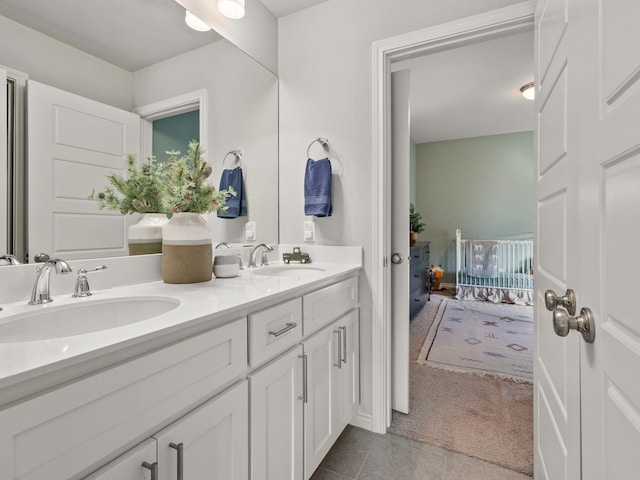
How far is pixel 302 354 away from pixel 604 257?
3.13 feet

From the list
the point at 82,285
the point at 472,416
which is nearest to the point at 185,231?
the point at 82,285

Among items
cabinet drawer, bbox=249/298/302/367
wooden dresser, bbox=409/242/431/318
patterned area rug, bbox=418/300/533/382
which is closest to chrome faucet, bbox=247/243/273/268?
cabinet drawer, bbox=249/298/302/367

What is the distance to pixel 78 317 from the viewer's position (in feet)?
3.07

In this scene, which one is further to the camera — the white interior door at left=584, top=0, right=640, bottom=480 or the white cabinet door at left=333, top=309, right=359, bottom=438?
the white cabinet door at left=333, top=309, right=359, bottom=438

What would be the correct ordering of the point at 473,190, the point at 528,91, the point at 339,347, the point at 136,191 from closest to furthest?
the point at 136,191 → the point at 339,347 → the point at 528,91 → the point at 473,190

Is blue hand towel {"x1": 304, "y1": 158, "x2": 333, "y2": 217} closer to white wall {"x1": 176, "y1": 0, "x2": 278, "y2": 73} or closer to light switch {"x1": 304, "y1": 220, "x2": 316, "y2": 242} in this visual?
light switch {"x1": 304, "y1": 220, "x2": 316, "y2": 242}

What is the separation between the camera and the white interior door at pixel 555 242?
789 millimetres

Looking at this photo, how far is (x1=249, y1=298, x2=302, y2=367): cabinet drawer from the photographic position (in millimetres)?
987

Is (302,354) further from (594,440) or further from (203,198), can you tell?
(594,440)

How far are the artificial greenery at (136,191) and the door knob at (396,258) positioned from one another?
4.01ft

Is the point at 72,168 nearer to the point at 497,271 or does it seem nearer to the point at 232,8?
the point at 232,8

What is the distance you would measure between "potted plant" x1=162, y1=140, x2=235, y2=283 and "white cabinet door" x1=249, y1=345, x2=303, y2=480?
48 cm

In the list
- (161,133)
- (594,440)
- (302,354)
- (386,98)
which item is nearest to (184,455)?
(302,354)

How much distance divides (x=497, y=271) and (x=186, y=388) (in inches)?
191
